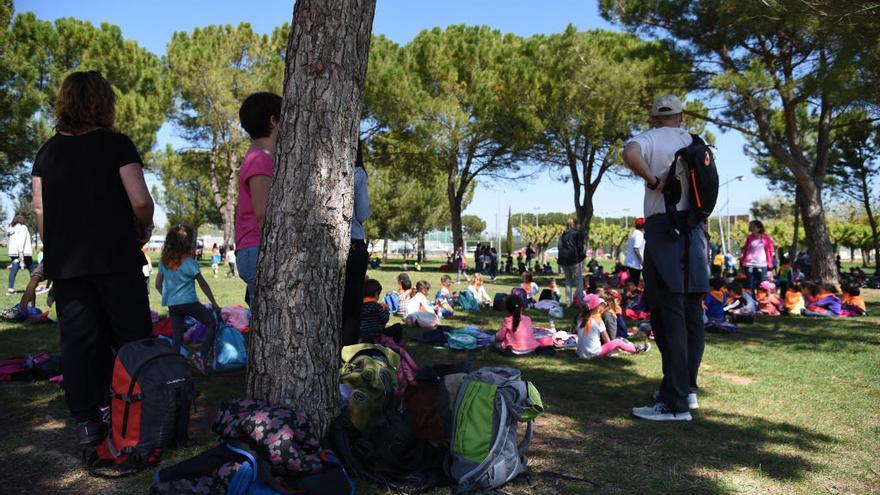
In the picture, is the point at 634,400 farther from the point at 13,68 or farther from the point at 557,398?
the point at 13,68

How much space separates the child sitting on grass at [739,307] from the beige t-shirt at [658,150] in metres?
5.61

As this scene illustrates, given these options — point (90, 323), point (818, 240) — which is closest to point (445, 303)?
point (90, 323)

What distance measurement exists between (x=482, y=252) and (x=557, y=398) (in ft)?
65.3

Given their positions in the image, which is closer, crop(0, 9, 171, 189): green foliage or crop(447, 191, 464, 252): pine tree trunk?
crop(0, 9, 171, 189): green foliage

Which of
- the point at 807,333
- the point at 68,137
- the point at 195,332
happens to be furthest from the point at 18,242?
the point at 807,333

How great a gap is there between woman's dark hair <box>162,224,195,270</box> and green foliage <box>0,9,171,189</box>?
63.9ft

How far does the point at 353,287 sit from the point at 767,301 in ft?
29.1

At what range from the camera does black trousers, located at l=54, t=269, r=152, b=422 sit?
2.87m

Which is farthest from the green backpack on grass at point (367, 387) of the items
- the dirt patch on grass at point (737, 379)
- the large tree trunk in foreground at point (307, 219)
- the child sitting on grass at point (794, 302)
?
the child sitting on grass at point (794, 302)

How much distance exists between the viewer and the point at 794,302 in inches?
389

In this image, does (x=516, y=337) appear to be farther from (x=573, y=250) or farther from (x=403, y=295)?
(x=573, y=250)

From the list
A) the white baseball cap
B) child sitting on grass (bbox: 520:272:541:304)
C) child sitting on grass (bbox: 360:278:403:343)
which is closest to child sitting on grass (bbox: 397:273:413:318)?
child sitting on grass (bbox: 520:272:541:304)

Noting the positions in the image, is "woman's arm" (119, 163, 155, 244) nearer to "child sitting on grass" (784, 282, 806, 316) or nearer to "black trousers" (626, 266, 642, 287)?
"black trousers" (626, 266, 642, 287)

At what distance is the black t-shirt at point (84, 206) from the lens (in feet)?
9.23
